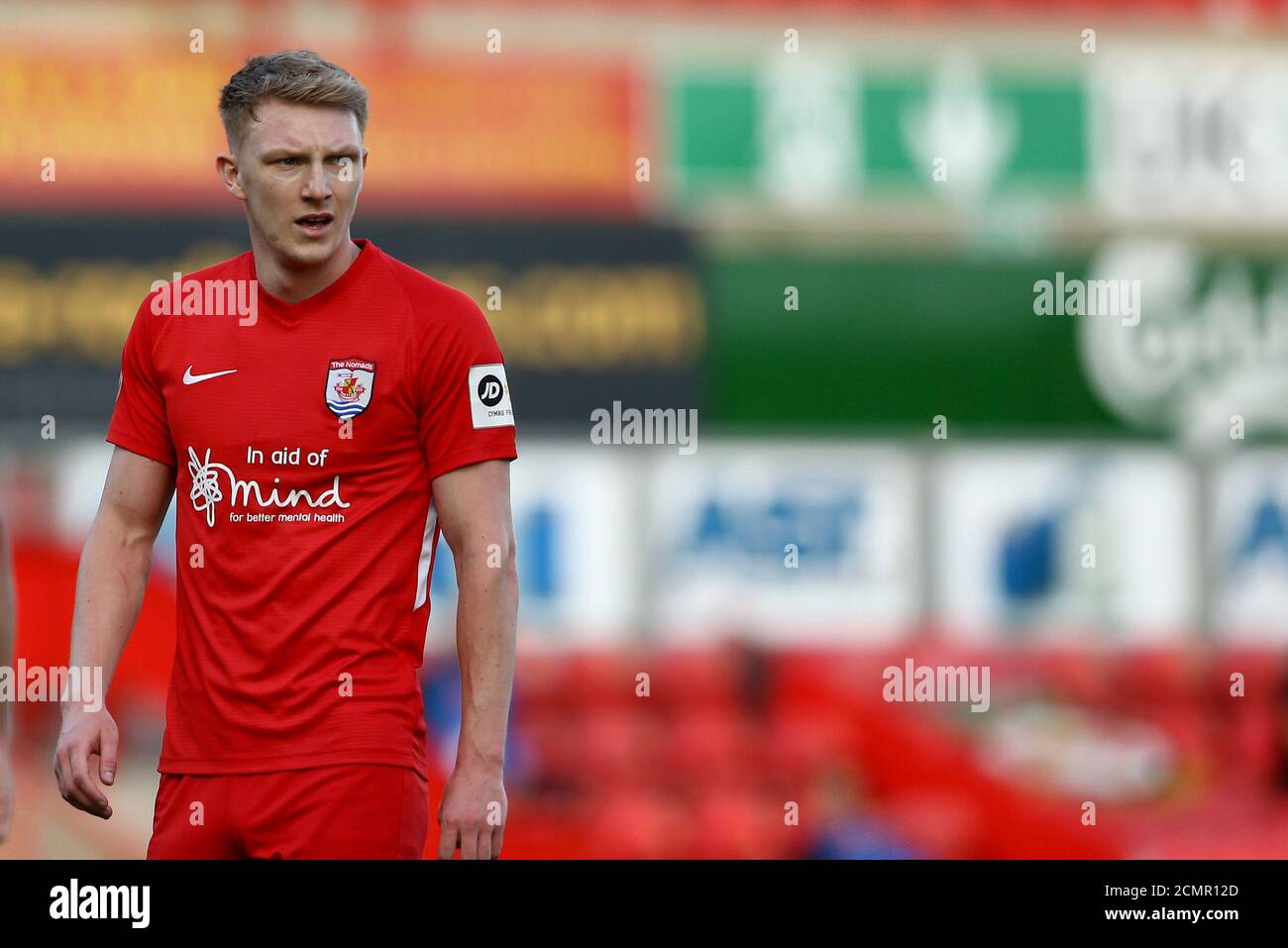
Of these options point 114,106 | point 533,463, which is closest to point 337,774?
point 114,106

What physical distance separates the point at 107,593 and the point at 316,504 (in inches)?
16.6

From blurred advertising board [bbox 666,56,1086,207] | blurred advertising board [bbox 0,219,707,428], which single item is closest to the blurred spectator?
blurred advertising board [bbox 0,219,707,428]

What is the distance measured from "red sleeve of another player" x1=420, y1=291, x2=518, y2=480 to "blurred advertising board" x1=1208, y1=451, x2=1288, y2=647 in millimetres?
10150

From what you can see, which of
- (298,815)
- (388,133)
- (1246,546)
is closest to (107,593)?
(298,815)

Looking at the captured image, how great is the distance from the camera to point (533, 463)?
11695mm

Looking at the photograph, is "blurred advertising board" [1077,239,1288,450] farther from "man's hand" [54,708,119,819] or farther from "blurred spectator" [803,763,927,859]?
"man's hand" [54,708,119,819]

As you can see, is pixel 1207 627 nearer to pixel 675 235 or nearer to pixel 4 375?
pixel 675 235

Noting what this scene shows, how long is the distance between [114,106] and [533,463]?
3.15m

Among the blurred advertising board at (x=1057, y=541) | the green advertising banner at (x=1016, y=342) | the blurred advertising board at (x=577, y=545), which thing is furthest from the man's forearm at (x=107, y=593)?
the blurred advertising board at (x=1057, y=541)

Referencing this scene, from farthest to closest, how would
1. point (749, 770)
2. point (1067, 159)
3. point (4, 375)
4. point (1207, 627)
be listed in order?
1. point (1207, 627)
2. point (1067, 159)
3. point (749, 770)
4. point (4, 375)

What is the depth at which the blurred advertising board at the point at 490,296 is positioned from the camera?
977 centimetres

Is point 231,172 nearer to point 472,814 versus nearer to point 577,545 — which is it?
point 472,814

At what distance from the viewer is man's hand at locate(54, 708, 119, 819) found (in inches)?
116

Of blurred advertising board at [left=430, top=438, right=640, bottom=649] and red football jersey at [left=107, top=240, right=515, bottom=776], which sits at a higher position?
red football jersey at [left=107, top=240, right=515, bottom=776]
